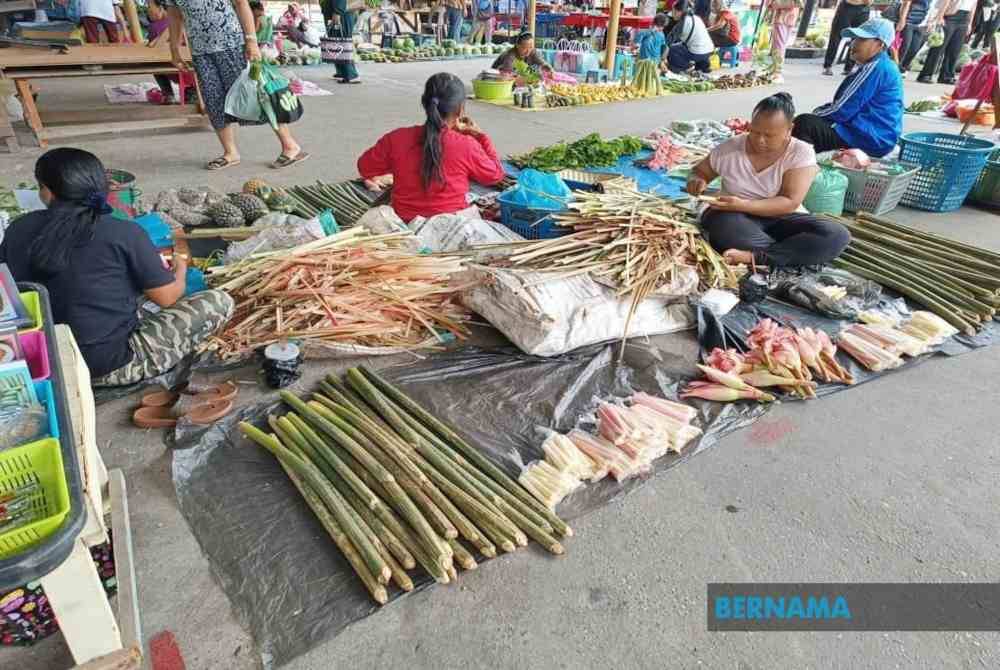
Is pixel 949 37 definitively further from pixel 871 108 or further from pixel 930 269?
pixel 930 269

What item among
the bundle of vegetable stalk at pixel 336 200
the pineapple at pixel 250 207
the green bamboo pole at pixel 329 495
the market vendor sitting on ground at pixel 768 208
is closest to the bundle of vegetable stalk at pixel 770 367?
the market vendor sitting on ground at pixel 768 208

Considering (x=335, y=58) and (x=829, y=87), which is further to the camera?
(x=829, y=87)

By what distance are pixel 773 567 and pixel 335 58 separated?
423 inches

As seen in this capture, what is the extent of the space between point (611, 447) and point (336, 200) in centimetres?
320

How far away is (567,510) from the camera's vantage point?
2.15 metres

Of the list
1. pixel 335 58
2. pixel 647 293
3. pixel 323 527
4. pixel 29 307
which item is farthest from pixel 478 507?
pixel 335 58

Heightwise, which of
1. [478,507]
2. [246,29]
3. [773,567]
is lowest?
[773,567]

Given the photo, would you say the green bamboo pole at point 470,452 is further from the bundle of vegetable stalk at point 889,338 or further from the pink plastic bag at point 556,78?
the pink plastic bag at point 556,78

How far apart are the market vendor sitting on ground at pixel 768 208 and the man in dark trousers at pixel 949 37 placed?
11457 millimetres

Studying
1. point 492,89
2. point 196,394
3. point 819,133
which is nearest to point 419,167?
point 196,394

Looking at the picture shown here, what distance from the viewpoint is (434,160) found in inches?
143

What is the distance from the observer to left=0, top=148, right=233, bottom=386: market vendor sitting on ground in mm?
2148

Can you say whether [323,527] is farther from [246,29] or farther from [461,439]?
[246,29]

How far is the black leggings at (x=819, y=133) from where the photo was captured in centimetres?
531
